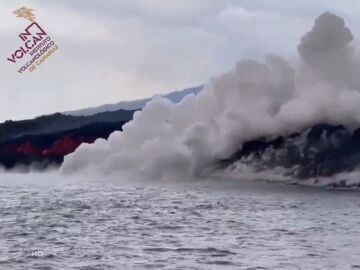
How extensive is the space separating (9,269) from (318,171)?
113176 millimetres

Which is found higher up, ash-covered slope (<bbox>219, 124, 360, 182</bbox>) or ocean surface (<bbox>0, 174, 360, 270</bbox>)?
ash-covered slope (<bbox>219, 124, 360, 182</bbox>)

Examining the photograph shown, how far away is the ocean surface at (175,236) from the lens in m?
35.7

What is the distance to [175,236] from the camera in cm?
4597

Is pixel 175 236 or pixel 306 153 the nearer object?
pixel 175 236

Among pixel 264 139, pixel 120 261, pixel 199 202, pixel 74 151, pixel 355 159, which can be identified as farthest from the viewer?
pixel 74 151

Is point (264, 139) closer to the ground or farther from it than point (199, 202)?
farther from it

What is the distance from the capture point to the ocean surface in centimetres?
3572

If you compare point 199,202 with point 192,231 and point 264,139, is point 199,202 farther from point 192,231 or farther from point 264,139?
point 264,139

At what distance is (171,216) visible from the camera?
60.8 meters

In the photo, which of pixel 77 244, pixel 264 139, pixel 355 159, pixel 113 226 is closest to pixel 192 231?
pixel 113 226

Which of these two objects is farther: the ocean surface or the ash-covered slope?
the ash-covered slope

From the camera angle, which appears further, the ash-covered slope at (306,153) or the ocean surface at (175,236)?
the ash-covered slope at (306,153)

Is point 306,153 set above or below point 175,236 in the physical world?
above

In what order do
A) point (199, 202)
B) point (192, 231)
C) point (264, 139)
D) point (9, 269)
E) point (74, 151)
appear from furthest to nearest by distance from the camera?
point (74, 151), point (264, 139), point (199, 202), point (192, 231), point (9, 269)
